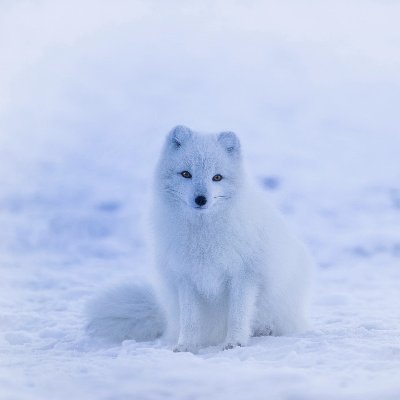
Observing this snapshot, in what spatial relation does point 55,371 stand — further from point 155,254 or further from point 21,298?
point 21,298

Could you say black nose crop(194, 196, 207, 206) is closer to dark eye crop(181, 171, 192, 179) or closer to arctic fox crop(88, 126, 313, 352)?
arctic fox crop(88, 126, 313, 352)

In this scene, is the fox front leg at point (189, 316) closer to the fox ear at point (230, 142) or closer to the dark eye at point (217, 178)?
the dark eye at point (217, 178)

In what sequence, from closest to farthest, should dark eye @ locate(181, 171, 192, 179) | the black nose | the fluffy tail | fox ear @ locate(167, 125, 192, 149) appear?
the black nose → dark eye @ locate(181, 171, 192, 179) → fox ear @ locate(167, 125, 192, 149) → the fluffy tail

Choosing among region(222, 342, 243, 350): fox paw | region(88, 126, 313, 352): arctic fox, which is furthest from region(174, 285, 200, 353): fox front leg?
region(222, 342, 243, 350): fox paw

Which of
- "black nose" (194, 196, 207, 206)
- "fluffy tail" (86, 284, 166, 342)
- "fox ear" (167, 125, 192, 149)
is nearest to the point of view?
"black nose" (194, 196, 207, 206)

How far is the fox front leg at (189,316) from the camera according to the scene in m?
3.46

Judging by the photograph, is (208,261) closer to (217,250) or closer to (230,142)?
(217,250)

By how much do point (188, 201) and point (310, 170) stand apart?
21.5 ft

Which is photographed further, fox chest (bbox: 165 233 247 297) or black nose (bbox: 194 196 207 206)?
fox chest (bbox: 165 233 247 297)

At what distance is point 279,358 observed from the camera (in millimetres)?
2984

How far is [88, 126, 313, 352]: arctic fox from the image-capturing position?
10.8 ft

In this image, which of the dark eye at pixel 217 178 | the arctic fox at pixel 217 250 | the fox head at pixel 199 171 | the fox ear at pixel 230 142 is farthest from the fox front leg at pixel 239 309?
the fox ear at pixel 230 142

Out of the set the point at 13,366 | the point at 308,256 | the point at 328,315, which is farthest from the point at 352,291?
the point at 13,366

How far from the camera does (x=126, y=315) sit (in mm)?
3826
